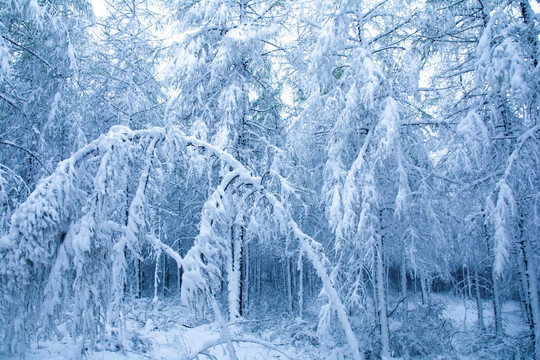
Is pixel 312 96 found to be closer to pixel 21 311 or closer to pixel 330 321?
pixel 330 321

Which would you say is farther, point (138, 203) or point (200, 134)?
point (200, 134)

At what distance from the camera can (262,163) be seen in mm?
10633

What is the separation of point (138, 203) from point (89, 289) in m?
1.00

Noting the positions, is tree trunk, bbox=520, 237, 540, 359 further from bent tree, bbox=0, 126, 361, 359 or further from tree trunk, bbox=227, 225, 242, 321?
tree trunk, bbox=227, 225, 242, 321

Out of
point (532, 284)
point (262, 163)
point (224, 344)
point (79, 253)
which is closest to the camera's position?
point (79, 253)

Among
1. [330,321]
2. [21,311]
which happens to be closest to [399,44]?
[330,321]

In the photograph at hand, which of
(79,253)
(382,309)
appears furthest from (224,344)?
(79,253)

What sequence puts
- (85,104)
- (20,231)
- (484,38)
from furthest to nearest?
(85,104), (484,38), (20,231)

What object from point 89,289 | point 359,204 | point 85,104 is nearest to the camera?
point 89,289

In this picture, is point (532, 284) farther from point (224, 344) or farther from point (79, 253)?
point (79, 253)

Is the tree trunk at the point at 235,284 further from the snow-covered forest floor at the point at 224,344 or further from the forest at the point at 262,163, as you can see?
the snow-covered forest floor at the point at 224,344

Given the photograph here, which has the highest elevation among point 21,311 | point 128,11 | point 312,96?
point 128,11

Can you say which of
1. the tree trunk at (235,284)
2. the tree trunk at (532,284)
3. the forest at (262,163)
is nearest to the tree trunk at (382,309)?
the forest at (262,163)

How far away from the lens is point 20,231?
307 cm
